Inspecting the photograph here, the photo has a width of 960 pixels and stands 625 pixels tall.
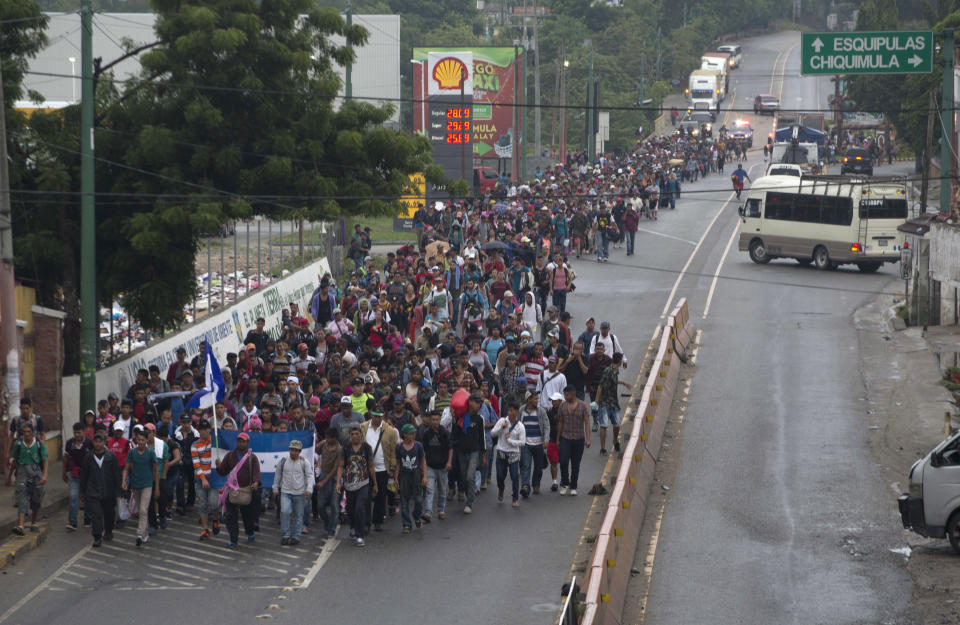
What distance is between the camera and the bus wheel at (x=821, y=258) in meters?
39.8

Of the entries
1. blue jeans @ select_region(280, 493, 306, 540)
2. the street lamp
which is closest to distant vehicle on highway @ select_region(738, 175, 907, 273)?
blue jeans @ select_region(280, 493, 306, 540)

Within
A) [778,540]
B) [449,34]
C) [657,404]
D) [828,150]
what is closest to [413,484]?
[778,540]

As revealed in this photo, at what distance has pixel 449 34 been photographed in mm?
105312

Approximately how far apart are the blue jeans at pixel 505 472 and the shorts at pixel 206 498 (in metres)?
3.86

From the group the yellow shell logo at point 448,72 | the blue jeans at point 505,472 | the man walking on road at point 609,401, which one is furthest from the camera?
the yellow shell logo at point 448,72

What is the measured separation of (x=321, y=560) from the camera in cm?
1617

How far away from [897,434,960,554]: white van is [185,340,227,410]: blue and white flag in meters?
9.10

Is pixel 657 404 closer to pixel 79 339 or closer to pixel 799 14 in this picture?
pixel 79 339

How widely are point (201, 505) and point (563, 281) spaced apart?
14.4 m

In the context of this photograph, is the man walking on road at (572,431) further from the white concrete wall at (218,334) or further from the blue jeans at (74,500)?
the white concrete wall at (218,334)

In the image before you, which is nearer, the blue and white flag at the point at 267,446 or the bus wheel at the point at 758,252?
the blue and white flag at the point at 267,446

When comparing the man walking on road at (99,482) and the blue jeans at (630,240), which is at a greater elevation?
the blue jeans at (630,240)

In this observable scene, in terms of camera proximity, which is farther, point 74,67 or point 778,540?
point 74,67

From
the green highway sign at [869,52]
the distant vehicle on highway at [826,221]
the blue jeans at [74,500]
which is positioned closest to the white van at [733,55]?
the distant vehicle on highway at [826,221]
